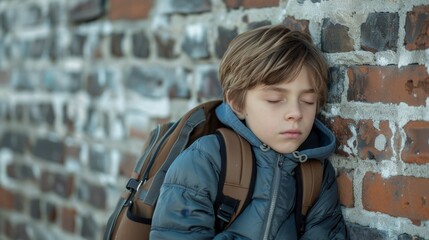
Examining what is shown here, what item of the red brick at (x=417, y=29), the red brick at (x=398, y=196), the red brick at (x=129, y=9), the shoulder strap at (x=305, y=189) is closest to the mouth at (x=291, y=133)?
the shoulder strap at (x=305, y=189)

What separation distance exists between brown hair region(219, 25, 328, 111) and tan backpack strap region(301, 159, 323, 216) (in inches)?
7.3

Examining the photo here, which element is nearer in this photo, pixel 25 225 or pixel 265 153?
pixel 265 153

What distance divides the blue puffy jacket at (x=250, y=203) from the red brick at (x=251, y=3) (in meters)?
0.47

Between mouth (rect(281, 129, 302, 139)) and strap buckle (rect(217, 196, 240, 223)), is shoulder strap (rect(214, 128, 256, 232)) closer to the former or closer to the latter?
strap buckle (rect(217, 196, 240, 223))

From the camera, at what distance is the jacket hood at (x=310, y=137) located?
2.33 meters

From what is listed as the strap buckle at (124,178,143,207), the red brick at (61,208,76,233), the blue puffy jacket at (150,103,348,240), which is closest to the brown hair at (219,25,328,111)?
the blue puffy jacket at (150,103,348,240)

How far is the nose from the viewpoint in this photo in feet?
7.52

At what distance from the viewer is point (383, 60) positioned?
2240 mm

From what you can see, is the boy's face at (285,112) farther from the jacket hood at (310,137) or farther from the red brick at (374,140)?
the red brick at (374,140)

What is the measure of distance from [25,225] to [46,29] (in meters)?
1.07

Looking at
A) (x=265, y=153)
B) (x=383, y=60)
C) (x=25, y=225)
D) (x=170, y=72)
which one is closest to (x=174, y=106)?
(x=170, y=72)

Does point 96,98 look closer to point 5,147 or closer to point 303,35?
point 5,147

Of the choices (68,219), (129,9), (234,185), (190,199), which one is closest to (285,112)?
(234,185)

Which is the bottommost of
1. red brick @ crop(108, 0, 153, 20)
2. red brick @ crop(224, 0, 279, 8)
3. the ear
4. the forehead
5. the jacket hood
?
the jacket hood
